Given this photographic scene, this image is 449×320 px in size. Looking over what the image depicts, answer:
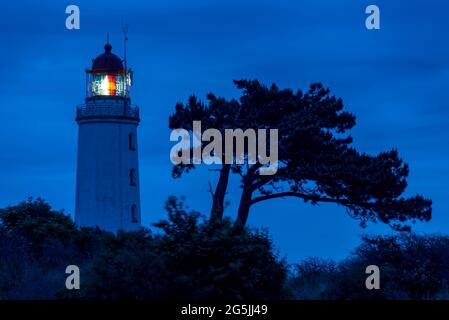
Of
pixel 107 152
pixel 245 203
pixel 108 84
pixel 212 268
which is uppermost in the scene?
pixel 108 84

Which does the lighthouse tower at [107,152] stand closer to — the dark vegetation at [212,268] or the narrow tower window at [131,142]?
the narrow tower window at [131,142]

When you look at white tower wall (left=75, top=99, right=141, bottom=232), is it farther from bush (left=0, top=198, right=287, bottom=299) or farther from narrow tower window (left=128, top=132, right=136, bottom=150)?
bush (left=0, top=198, right=287, bottom=299)

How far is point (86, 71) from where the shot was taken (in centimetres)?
5041

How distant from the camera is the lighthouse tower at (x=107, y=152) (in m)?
49.7

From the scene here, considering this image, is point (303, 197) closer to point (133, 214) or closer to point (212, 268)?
point (133, 214)

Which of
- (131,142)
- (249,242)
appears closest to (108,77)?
(131,142)

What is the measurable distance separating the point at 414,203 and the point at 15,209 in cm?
1627

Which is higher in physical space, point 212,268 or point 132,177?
point 132,177

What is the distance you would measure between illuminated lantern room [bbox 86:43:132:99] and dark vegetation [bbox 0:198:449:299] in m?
17.4

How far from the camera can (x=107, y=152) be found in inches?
1976

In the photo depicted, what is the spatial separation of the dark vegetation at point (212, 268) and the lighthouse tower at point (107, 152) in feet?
51.2

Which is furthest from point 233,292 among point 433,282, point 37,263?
point 37,263

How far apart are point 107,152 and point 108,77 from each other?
3619 millimetres

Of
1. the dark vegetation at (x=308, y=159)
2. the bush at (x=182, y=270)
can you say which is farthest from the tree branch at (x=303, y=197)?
the bush at (x=182, y=270)
